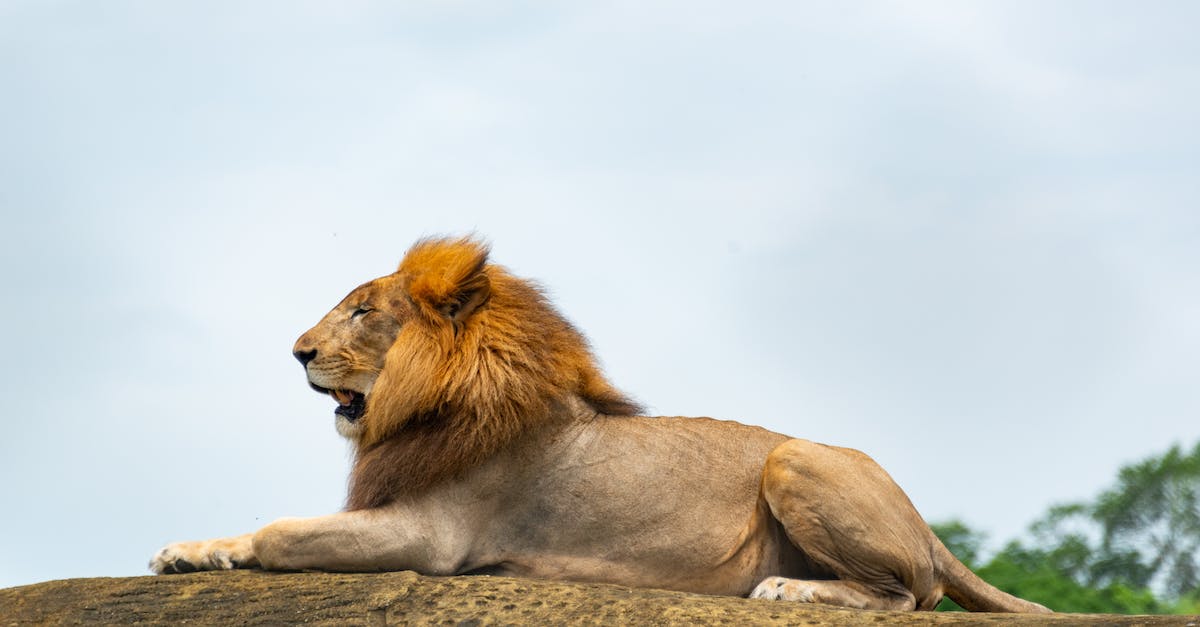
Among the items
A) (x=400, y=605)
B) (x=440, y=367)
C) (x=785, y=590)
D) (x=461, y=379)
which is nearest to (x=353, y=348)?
(x=440, y=367)

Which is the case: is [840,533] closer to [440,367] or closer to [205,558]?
[440,367]

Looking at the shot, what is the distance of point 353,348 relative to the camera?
7891mm

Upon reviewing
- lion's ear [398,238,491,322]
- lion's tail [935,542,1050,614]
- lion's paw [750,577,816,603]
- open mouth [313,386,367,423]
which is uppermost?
lion's ear [398,238,491,322]

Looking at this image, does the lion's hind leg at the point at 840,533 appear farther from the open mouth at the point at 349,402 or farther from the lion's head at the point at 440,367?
the open mouth at the point at 349,402

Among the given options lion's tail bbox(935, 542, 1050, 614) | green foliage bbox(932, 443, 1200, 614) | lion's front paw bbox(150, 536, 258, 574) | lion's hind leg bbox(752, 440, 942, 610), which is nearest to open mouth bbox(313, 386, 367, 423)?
lion's front paw bbox(150, 536, 258, 574)

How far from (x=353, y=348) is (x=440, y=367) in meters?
0.48

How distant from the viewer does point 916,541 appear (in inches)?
302

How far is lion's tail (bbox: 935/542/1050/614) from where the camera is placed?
7820 millimetres

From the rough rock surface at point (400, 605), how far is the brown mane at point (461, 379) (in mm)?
566

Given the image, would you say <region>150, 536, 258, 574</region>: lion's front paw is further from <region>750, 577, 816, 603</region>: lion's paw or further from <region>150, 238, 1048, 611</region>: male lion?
<region>750, 577, 816, 603</region>: lion's paw

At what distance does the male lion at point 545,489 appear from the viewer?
7.44 m

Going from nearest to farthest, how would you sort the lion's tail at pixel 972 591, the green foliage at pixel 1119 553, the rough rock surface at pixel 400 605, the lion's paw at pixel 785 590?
1. the rough rock surface at pixel 400 605
2. the lion's paw at pixel 785 590
3. the lion's tail at pixel 972 591
4. the green foliage at pixel 1119 553

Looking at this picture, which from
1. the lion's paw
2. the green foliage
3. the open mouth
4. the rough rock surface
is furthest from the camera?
the green foliage

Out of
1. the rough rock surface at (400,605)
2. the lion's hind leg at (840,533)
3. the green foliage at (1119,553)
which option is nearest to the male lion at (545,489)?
the lion's hind leg at (840,533)
